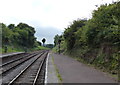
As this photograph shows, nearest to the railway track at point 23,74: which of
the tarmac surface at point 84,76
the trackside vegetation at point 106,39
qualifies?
the tarmac surface at point 84,76

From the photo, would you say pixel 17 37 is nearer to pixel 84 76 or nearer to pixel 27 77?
pixel 27 77

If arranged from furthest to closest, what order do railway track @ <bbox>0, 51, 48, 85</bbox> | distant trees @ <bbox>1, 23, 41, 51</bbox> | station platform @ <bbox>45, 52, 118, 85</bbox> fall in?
distant trees @ <bbox>1, 23, 41, 51</bbox> → railway track @ <bbox>0, 51, 48, 85</bbox> → station platform @ <bbox>45, 52, 118, 85</bbox>

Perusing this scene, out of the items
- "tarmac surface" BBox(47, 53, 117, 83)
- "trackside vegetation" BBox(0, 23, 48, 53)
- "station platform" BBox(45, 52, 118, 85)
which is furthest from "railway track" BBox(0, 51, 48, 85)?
"trackside vegetation" BBox(0, 23, 48, 53)

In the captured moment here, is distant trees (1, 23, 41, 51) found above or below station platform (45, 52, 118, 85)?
above

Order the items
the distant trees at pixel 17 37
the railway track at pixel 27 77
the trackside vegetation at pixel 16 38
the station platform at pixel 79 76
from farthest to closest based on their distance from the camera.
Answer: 1. the trackside vegetation at pixel 16 38
2. the distant trees at pixel 17 37
3. the railway track at pixel 27 77
4. the station platform at pixel 79 76

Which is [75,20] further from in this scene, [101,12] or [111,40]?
Result: [111,40]

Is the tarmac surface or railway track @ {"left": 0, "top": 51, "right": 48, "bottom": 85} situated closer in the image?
the tarmac surface

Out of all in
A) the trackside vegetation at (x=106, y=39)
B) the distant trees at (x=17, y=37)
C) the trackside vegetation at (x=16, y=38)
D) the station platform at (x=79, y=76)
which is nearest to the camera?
the station platform at (x=79, y=76)

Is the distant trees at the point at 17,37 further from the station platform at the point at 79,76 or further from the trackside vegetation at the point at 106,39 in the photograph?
the station platform at the point at 79,76

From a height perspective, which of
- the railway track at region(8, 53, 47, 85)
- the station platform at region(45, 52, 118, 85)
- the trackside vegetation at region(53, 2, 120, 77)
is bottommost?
the railway track at region(8, 53, 47, 85)

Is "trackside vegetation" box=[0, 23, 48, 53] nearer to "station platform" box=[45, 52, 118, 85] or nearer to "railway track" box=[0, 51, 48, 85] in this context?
"railway track" box=[0, 51, 48, 85]

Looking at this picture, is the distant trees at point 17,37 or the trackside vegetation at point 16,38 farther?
the trackside vegetation at point 16,38

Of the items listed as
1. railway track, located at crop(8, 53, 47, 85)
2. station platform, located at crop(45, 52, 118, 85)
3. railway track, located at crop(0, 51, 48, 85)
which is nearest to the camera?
station platform, located at crop(45, 52, 118, 85)

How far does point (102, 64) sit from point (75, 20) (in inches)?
1015
